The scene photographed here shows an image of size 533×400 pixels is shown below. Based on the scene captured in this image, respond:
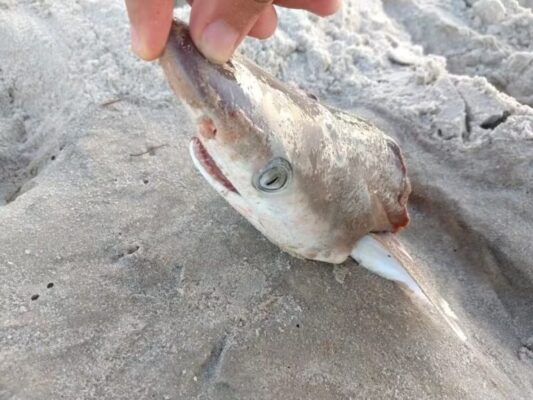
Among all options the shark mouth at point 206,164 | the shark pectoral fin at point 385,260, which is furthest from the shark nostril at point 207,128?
the shark pectoral fin at point 385,260

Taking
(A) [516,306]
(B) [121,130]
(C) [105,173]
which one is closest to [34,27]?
(B) [121,130]

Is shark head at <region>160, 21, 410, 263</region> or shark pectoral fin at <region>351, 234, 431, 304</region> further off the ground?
shark head at <region>160, 21, 410, 263</region>

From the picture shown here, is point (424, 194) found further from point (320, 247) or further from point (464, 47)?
point (464, 47)

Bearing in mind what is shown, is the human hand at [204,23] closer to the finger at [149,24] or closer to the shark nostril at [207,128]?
the finger at [149,24]

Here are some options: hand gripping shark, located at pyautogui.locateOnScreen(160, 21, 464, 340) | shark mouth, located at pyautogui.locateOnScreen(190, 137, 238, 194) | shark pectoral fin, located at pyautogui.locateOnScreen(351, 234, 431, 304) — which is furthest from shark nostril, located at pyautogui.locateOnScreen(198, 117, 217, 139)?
shark pectoral fin, located at pyautogui.locateOnScreen(351, 234, 431, 304)

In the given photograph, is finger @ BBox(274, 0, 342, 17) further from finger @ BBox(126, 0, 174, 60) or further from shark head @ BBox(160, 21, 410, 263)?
finger @ BBox(126, 0, 174, 60)
